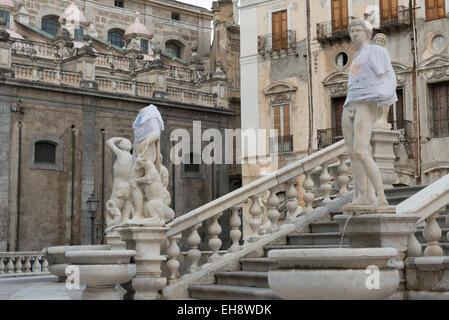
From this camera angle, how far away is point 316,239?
917 cm

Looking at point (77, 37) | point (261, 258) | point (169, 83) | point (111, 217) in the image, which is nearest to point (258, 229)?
point (261, 258)

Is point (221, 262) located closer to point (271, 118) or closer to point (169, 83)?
point (271, 118)

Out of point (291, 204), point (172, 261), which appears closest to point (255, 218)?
point (291, 204)

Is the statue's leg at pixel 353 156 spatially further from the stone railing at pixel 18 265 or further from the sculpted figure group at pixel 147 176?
the stone railing at pixel 18 265

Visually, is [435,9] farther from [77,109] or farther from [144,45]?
[144,45]

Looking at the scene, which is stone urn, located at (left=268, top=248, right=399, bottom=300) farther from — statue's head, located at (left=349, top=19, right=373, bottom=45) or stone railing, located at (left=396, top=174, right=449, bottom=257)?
statue's head, located at (left=349, top=19, right=373, bottom=45)

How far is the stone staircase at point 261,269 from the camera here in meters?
8.02

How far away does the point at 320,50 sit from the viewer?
85.3 feet

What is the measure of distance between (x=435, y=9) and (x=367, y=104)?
1758 cm

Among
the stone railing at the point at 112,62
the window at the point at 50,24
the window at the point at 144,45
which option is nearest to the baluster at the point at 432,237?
the stone railing at the point at 112,62

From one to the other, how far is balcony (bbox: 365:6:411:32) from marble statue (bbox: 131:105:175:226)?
16239 mm

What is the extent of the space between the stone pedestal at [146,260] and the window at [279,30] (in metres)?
19.1

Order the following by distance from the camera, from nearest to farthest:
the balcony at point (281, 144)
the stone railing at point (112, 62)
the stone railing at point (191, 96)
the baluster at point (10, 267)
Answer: the baluster at point (10, 267)
the balcony at point (281, 144)
the stone railing at point (112, 62)
the stone railing at point (191, 96)

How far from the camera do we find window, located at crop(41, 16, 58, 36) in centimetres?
3697
